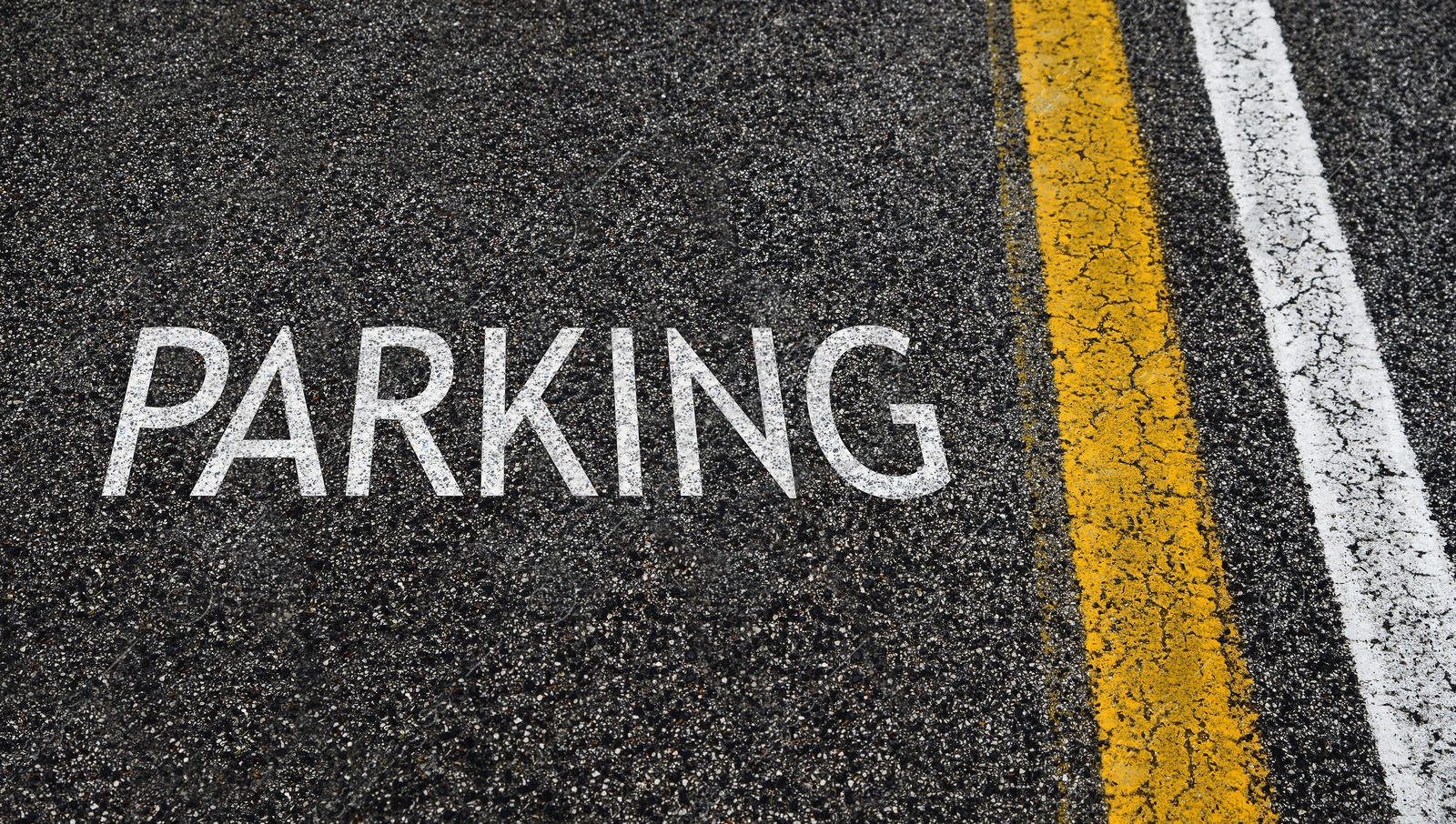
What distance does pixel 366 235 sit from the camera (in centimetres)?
251

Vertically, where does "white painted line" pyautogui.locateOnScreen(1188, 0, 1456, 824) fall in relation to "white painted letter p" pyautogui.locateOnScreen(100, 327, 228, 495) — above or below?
below

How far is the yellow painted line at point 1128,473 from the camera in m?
1.90

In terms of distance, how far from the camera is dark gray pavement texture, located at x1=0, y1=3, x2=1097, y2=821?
1900 millimetres

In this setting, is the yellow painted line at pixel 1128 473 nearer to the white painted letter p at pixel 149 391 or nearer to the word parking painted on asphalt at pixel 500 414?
the word parking painted on asphalt at pixel 500 414

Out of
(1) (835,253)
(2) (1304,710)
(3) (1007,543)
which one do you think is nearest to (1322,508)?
(2) (1304,710)

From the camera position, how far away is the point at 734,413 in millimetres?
2271

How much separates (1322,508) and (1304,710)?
0.44 m

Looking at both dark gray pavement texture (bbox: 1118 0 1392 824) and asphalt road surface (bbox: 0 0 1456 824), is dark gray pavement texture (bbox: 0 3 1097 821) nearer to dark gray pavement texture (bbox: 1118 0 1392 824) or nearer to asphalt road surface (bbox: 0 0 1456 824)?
asphalt road surface (bbox: 0 0 1456 824)

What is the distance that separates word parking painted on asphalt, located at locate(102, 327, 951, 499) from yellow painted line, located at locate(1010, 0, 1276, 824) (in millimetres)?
363

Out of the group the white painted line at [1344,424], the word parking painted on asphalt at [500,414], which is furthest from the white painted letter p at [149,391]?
the white painted line at [1344,424]

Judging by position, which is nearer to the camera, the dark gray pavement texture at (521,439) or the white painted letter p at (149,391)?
the dark gray pavement texture at (521,439)

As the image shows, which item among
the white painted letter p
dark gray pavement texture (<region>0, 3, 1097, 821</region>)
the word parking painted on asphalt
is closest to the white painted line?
dark gray pavement texture (<region>0, 3, 1097, 821</region>)

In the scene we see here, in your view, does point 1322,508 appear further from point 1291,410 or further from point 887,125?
point 887,125

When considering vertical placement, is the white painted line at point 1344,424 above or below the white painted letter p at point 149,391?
below
